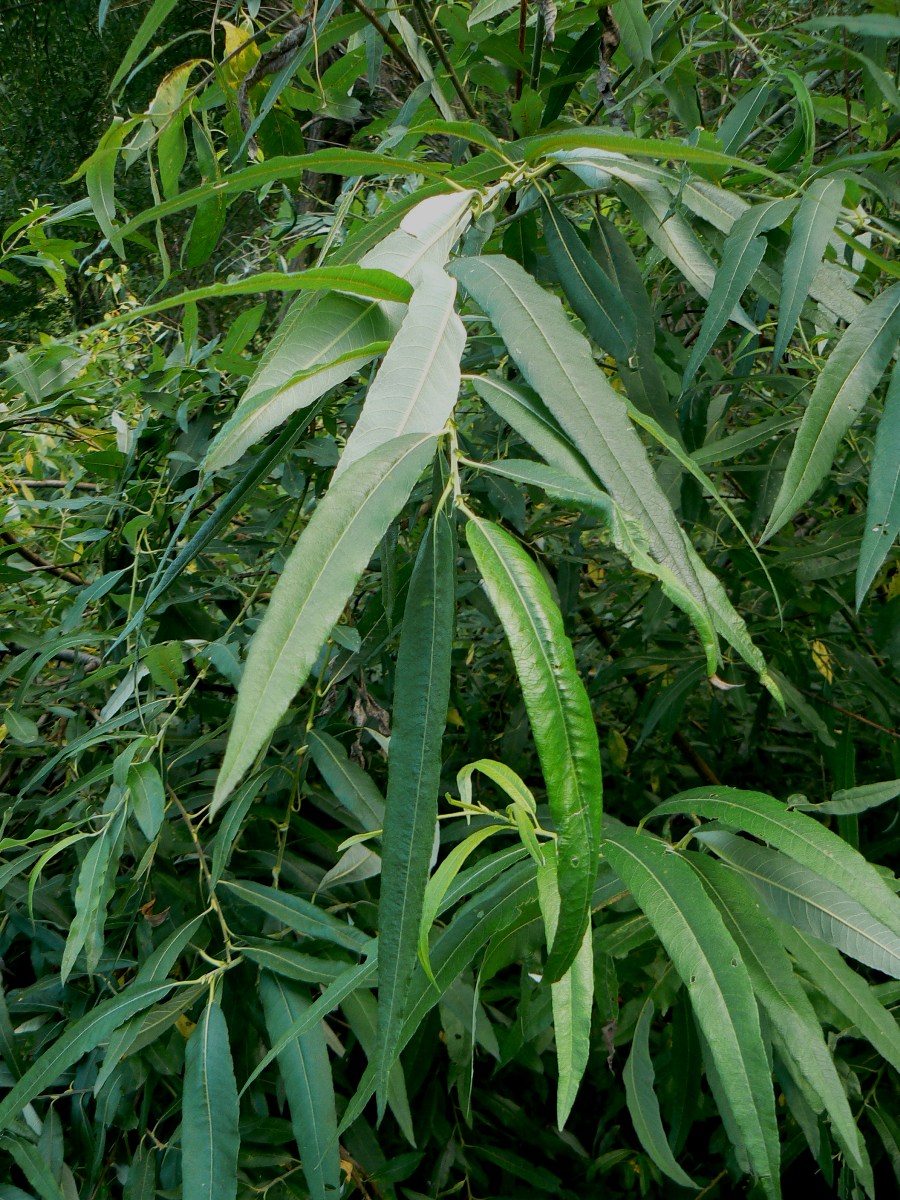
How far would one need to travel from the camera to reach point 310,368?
0.33 meters

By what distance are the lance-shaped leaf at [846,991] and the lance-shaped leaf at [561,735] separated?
0.87ft

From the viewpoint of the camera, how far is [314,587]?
0.26 metres

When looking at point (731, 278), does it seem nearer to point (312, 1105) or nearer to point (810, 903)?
point (810, 903)

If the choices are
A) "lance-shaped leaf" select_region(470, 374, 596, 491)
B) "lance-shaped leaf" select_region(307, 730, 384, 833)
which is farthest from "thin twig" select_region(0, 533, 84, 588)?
"lance-shaped leaf" select_region(470, 374, 596, 491)

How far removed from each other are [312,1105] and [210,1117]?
6cm

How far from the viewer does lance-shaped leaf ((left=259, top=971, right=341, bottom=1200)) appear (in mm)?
570

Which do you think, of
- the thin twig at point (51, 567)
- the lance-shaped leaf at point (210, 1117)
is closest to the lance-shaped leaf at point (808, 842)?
the lance-shaped leaf at point (210, 1117)

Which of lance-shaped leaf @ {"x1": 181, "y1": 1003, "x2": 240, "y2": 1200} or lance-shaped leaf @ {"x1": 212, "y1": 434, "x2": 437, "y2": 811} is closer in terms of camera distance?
lance-shaped leaf @ {"x1": 212, "y1": 434, "x2": 437, "y2": 811}

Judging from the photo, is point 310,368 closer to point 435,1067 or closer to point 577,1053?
point 577,1053

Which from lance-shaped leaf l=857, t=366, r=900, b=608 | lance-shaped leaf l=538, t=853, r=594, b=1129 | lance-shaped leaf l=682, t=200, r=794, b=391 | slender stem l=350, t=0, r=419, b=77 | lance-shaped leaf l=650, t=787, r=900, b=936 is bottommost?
lance-shaped leaf l=650, t=787, r=900, b=936

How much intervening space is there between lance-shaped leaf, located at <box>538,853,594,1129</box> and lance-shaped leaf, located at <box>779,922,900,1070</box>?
0.16 m

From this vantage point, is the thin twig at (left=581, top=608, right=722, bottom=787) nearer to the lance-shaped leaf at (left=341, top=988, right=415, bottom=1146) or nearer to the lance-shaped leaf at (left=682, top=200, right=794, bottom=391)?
the lance-shaped leaf at (left=341, top=988, right=415, bottom=1146)

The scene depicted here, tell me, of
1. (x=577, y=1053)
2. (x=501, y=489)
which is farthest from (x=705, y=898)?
(x=501, y=489)

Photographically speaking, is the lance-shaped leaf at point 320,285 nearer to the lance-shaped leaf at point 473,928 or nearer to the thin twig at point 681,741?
the lance-shaped leaf at point 473,928
